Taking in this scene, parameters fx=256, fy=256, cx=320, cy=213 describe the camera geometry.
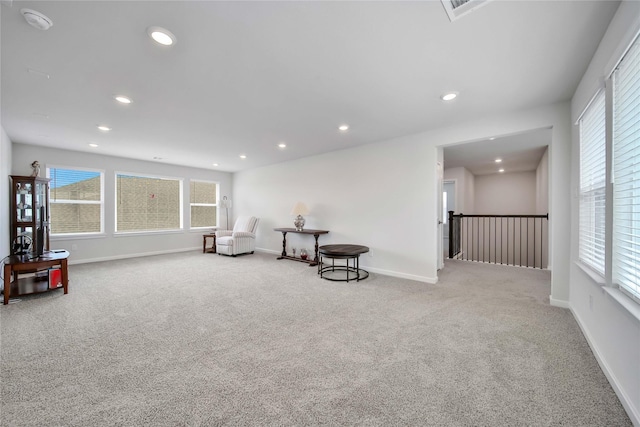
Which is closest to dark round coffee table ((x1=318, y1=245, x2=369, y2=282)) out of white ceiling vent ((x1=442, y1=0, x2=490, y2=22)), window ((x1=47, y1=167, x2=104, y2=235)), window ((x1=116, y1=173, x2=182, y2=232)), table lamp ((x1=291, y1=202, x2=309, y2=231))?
table lamp ((x1=291, y1=202, x2=309, y2=231))

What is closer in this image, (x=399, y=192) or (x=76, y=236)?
(x=399, y=192)

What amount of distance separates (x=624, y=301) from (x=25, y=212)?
23.6 ft

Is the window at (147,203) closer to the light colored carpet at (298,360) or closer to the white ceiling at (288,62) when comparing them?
the white ceiling at (288,62)

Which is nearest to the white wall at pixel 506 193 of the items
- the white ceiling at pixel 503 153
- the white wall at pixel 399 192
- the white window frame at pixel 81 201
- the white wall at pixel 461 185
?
the white ceiling at pixel 503 153

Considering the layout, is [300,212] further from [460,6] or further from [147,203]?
[460,6]

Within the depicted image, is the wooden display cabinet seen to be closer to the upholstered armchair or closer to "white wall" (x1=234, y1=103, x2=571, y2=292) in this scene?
the upholstered armchair

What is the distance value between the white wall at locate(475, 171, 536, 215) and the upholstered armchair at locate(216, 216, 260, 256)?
7228 mm

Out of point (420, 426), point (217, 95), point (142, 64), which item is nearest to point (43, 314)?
point (142, 64)

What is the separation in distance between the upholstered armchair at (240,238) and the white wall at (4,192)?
3.42 meters

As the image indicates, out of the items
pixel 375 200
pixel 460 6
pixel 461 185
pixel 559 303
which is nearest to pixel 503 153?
pixel 461 185

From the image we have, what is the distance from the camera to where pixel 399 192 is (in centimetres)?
438

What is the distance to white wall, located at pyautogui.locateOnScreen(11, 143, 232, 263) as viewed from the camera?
4961 millimetres

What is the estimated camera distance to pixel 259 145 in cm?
486

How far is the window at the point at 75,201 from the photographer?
5.23 m
